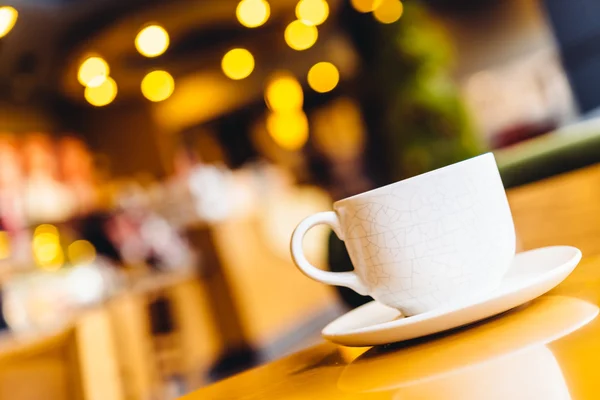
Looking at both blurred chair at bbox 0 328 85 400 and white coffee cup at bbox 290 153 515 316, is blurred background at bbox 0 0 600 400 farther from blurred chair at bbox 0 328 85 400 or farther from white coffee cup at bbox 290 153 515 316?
white coffee cup at bbox 290 153 515 316

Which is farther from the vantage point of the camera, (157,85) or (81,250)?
(157,85)

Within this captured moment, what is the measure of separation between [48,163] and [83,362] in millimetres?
5844

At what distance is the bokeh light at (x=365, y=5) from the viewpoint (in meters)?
7.42

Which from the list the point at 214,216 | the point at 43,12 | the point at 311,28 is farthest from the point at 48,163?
the point at 311,28

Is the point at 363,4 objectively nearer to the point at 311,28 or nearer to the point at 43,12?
the point at 311,28

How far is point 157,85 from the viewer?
7.27 meters

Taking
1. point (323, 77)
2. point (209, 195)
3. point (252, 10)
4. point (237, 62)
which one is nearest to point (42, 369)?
point (209, 195)

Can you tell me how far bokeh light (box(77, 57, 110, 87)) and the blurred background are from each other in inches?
0.7

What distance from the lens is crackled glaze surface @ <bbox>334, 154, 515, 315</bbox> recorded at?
1.78 ft

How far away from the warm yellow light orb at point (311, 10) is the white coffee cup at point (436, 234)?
20.1 ft

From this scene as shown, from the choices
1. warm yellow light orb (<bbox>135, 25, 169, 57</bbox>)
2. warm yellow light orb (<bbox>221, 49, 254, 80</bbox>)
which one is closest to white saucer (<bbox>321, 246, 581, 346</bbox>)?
warm yellow light orb (<bbox>135, 25, 169, 57</bbox>)

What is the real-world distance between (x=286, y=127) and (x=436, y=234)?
9148mm

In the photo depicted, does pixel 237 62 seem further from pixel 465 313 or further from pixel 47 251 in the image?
pixel 465 313

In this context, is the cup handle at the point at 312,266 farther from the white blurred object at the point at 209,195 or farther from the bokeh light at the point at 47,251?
the bokeh light at the point at 47,251
